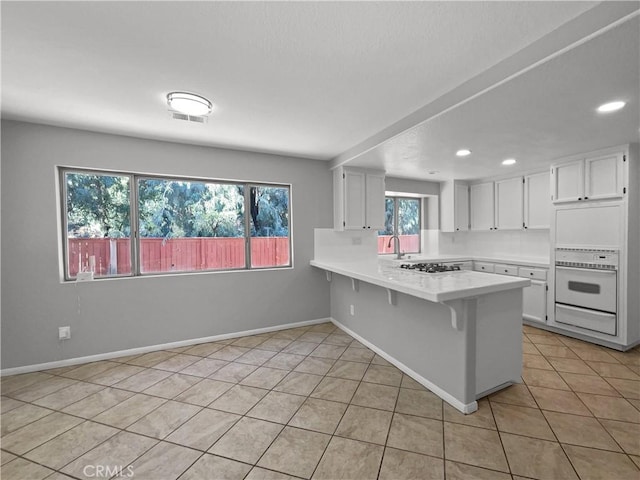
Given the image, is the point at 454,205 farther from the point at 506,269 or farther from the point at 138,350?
the point at 138,350

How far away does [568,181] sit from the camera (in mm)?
3314

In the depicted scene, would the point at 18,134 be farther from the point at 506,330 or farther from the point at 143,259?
the point at 506,330

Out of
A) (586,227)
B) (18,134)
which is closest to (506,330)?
(586,227)

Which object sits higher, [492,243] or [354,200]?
[354,200]

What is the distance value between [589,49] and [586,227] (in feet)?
8.79

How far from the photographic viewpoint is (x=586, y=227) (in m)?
3.17

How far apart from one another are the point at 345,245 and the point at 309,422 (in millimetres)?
2536

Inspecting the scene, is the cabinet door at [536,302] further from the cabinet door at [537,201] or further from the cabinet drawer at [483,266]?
the cabinet door at [537,201]

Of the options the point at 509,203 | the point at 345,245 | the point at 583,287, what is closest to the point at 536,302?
the point at 583,287

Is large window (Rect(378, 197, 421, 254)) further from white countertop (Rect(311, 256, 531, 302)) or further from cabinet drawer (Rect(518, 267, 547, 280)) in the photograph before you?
white countertop (Rect(311, 256, 531, 302))

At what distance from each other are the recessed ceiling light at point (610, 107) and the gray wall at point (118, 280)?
9.36 ft

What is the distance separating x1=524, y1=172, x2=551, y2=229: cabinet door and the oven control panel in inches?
25.9

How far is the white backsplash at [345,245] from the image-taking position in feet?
12.9

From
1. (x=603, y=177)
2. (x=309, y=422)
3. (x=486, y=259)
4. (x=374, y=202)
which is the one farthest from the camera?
(x=486, y=259)
